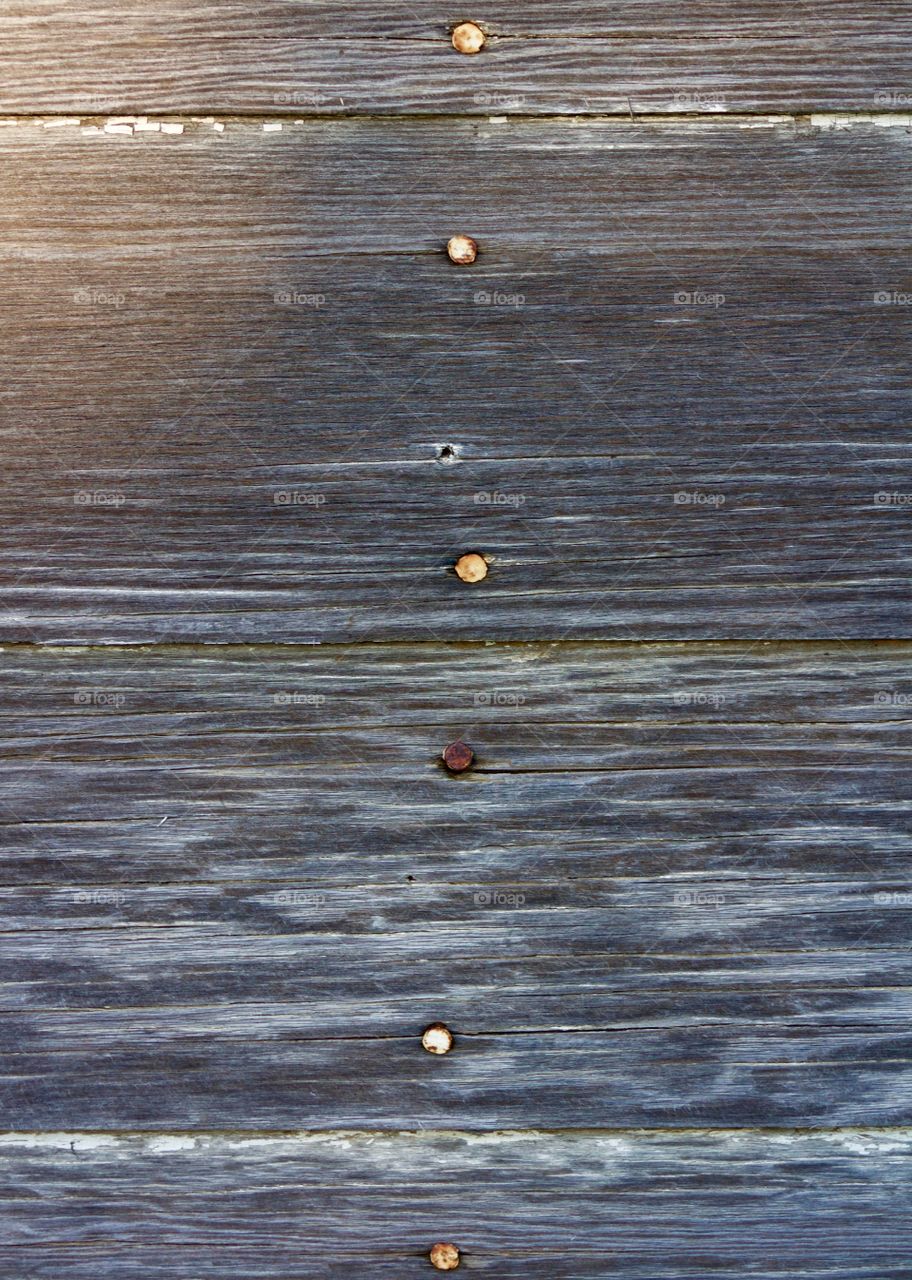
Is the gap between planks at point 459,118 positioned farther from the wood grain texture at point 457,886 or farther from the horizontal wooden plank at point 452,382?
the wood grain texture at point 457,886

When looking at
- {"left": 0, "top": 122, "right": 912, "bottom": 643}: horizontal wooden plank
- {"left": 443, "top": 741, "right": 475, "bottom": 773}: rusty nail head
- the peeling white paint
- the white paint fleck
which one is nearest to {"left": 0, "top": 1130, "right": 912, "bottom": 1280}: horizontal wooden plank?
the white paint fleck

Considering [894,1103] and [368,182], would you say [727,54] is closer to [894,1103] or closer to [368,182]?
[368,182]

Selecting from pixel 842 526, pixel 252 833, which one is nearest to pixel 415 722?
pixel 252 833

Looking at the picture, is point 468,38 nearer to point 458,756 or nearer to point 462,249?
point 462,249

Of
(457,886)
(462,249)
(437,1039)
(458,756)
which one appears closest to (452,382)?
(462,249)

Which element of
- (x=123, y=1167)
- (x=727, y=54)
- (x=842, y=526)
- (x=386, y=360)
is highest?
(x=727, y=54)

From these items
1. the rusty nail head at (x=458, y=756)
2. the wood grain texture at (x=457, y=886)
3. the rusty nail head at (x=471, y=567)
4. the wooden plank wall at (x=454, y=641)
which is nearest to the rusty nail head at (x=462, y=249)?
the wooden plank wall at (x=454, y=641)

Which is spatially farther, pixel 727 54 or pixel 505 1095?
pixel 505 1095
